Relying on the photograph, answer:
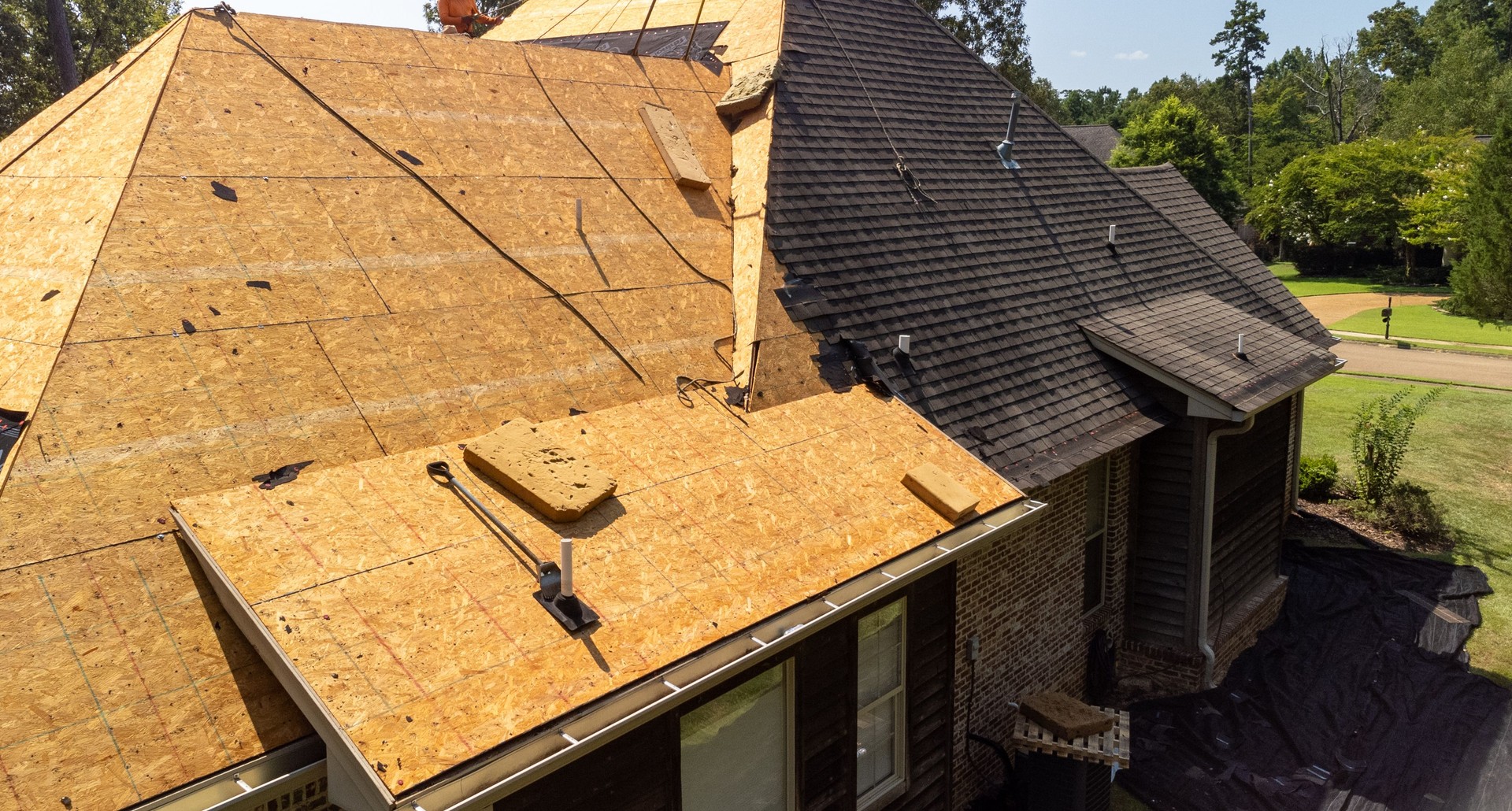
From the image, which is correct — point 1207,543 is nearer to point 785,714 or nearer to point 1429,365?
point 785,714

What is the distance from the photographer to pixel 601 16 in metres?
12.8

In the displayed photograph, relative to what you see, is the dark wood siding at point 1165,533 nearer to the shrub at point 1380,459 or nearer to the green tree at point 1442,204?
the shrub at point 1380,459

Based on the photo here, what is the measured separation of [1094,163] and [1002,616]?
26.0 feet

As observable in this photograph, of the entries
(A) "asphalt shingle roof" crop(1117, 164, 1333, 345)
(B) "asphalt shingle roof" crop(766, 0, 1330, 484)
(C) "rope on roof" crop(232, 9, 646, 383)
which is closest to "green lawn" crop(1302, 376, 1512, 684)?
(A) "asphalt shingle roof" crop(1117, 164, 1333, 345)

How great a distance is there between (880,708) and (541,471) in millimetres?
3322

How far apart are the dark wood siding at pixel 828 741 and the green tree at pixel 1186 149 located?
4305 cm

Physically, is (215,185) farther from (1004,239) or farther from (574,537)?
(1004,239)

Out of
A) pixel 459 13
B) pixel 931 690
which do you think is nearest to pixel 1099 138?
pixel 459 13

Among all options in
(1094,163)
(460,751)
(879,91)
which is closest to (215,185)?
(460,751)

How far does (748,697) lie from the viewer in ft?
19.5

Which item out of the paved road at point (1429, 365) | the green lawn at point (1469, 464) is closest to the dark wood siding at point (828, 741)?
the green lawn at point (1469, 464)

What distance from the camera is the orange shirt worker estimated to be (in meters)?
10.9

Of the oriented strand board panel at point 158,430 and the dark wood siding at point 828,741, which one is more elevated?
the oriented strand board panel at point 158,430

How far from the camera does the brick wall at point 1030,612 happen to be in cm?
818
